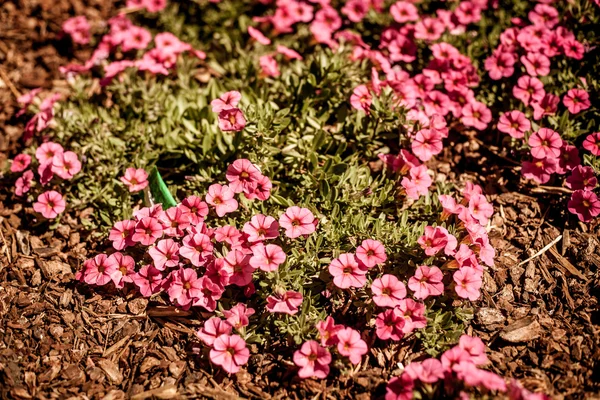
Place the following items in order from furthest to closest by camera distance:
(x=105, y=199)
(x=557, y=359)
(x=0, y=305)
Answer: (x=105, y=199), (x=0, y=305), (x=557, y=359)

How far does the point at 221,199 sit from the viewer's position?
127 inches

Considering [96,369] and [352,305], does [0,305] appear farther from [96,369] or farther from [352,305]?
[352,305]

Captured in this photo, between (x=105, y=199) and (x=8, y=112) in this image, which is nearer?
(x=105, y=199)

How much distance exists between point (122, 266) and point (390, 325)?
1.64m

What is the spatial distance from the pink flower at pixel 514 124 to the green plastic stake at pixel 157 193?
7.77 feet

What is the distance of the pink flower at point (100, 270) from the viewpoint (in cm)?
312

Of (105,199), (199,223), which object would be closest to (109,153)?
(105,199)

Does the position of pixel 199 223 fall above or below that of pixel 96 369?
above

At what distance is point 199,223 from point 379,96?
1.56m

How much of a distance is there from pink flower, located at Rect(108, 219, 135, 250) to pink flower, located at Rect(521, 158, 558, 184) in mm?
2658

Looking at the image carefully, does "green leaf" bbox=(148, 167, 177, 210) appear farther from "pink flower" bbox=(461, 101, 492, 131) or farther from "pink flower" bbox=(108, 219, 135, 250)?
"pink flower" bbox=(461, 101, 492, 131)

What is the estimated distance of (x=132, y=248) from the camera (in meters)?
3.39

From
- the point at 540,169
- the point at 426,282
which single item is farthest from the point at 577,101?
the point at 426,282

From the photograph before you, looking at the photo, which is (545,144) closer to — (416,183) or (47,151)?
(416,183)
